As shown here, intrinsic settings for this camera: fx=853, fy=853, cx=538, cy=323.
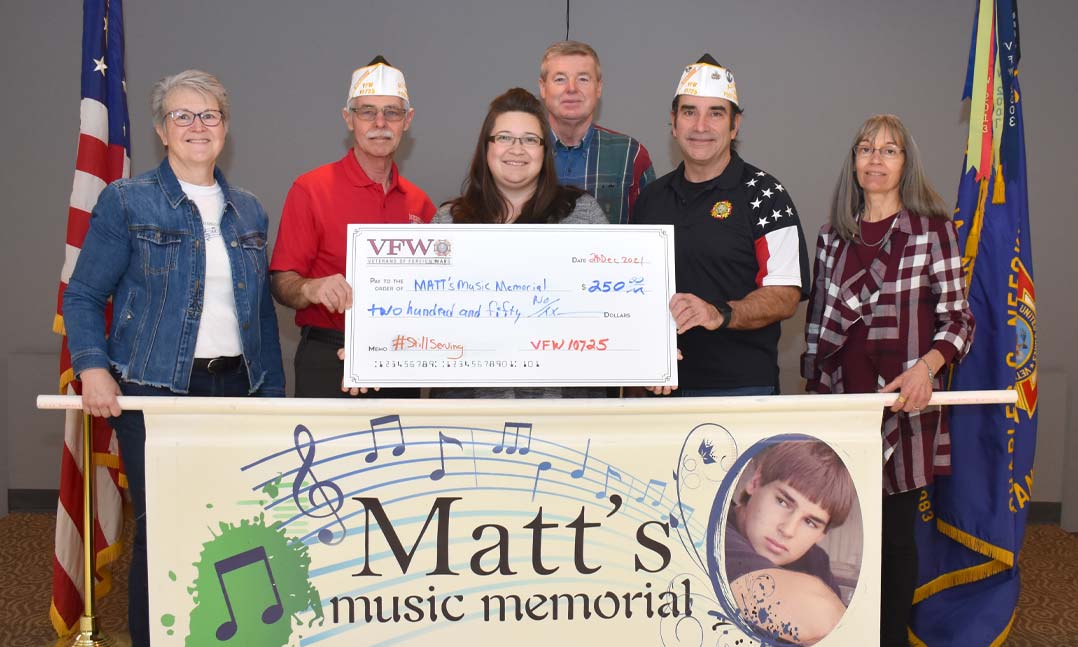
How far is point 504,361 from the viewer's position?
85.6 inches

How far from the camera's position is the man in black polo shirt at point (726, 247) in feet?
8.15

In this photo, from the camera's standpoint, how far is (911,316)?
8.41 feet

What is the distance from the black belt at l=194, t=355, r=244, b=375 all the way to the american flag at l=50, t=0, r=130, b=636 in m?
0.79

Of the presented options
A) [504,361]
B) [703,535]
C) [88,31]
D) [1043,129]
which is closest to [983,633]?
[703,535]

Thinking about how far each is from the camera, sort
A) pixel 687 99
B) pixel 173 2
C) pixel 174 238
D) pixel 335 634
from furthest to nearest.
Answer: pixel 173 2 → pixel 687 99 → pixel 174 238 → pixel 335 634

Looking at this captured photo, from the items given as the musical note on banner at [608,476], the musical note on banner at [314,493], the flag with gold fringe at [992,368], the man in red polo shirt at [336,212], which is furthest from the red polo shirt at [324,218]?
the flag with gold fringe at [992,368]

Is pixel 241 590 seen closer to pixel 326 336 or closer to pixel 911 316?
pixel 326 336

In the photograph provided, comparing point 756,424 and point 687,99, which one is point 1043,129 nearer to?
point 687,99

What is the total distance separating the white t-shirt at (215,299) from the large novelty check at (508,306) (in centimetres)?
39

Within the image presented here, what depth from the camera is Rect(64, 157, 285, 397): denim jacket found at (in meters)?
2.23

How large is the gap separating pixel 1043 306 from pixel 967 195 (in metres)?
1.77

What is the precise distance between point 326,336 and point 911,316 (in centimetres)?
180

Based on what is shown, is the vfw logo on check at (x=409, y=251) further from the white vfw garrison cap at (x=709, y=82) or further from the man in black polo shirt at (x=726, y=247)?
the white vfw garrison cap at (x=709, y=82)

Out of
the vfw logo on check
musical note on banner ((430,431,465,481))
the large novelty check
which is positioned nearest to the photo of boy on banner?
the large novelty check
